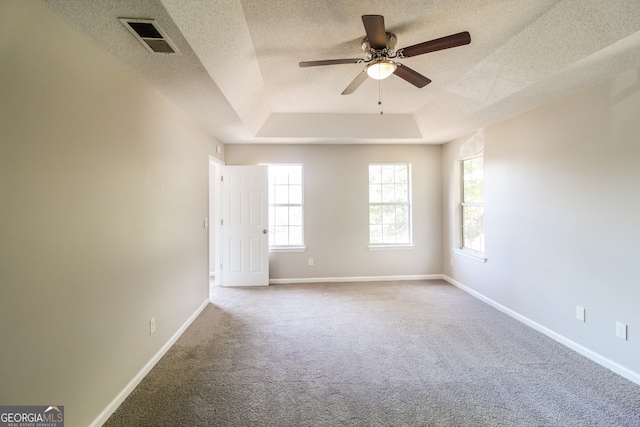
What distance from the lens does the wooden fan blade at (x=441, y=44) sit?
1.67 meters

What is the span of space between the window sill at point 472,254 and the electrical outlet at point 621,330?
155 centimetres

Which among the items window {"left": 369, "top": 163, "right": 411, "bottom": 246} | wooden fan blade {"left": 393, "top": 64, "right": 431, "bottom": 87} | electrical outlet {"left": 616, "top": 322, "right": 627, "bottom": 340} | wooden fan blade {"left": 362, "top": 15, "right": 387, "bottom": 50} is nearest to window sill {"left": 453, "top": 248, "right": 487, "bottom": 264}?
window {"left": 369, "top": 163, "right": 411, "bottom": 246}

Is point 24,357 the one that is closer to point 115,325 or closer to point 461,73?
point 115,325

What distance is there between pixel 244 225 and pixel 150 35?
3046mm

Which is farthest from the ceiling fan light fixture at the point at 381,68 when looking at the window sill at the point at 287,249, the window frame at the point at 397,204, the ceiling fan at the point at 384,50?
the window sill at the point at 287,249

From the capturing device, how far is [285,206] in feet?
15.3

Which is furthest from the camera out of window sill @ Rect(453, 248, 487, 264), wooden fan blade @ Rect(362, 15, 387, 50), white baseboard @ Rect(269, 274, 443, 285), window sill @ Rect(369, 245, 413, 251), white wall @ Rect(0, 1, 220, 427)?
window sill @ Rect(369, 245, 413, 251)

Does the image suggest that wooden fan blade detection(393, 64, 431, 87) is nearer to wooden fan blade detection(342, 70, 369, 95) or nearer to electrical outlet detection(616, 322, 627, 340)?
wooden fan blade detection(342, 70, 369, 95)

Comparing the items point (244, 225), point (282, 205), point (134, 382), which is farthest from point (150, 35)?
point (282, 205)

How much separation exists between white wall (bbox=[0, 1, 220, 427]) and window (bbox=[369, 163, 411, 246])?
3359 mm

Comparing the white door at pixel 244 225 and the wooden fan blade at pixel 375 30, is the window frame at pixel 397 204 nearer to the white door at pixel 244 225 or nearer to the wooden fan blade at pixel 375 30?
the white door at pixel 244 225

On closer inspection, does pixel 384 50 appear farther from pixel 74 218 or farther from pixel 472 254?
pixel 472 254

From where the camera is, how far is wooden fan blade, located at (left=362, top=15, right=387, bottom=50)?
5.14 feet

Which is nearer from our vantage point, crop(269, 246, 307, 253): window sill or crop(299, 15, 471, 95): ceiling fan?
crop(299, 15, 471, 95): ceiling fan
